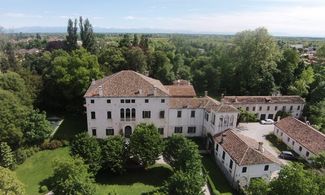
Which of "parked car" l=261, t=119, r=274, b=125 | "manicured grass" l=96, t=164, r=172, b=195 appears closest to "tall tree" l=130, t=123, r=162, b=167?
"manicured grass" l=96, t=164, r=172, b=195

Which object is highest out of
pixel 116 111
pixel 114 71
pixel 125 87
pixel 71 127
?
pixel 125 87

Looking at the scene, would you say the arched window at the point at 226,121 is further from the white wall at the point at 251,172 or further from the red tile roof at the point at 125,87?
the red tile roof at the point at 125,87

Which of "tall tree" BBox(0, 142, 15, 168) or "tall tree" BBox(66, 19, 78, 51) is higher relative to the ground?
"tall tree" BBox(66, 19, 78, 51)

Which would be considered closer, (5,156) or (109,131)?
(5,156)

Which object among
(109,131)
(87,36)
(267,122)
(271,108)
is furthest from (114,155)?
(87,36)

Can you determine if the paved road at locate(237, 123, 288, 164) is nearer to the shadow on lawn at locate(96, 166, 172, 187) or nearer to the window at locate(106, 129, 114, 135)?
the shadow on lawn at locate(96, 166, 172, 187)

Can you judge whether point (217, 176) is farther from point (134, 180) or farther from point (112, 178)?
point (112, 178)
